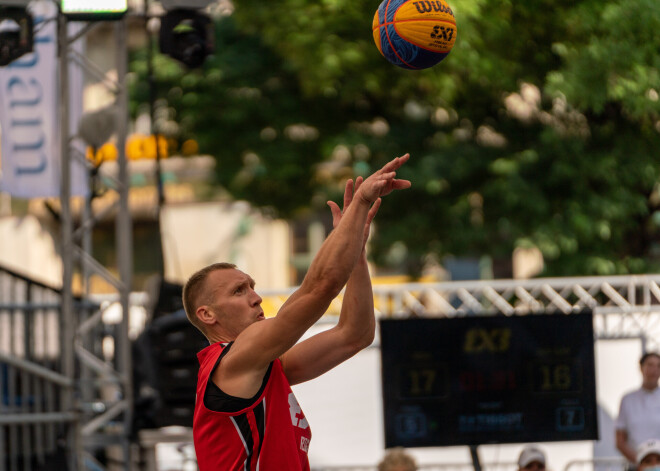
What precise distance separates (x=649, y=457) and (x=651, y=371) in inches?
44.6

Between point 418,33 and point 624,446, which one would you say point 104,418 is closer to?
point 624,446

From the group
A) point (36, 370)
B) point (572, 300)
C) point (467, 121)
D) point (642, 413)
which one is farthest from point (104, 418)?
point (467, 121)

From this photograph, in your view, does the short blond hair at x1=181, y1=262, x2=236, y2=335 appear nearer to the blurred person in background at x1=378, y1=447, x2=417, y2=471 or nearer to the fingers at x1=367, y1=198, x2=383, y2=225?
the fingers at x1=367, y1=198, x2=383, y2=225

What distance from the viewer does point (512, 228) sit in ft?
50.2

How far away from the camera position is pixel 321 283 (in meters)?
3.30

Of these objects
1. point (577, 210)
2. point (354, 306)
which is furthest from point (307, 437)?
point (577, 210)

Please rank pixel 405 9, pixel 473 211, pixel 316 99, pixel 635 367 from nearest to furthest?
pixel 405 9 < pixel 635 367 < pixel 473 211 < pixel 316 99

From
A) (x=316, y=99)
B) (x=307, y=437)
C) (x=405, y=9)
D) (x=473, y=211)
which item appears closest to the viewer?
(x=307, y=437)

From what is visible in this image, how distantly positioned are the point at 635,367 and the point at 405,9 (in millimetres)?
7032

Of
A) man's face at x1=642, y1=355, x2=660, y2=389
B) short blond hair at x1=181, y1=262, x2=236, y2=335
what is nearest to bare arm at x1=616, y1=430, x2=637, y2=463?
man's face at x1=642, y1=355, x2=660, y2=389

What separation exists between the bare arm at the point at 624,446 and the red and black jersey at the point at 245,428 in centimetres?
630

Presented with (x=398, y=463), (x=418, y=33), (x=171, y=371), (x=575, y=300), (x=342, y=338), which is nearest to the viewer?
(x=342, y=338)

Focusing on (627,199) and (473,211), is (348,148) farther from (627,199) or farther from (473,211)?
(627,199)

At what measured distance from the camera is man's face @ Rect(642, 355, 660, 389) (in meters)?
9.29
